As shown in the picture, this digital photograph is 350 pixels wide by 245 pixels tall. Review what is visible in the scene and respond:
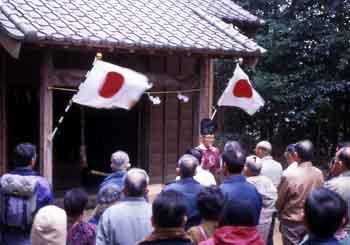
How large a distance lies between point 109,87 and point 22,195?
3.38m

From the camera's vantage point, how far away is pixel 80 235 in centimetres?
409

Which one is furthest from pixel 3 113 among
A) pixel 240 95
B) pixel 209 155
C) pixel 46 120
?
pixel 240 95

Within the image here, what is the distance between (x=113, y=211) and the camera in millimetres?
3930

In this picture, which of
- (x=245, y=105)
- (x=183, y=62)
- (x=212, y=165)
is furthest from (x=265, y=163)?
(x=183, y=62)

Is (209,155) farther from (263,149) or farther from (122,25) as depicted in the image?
(122,25)

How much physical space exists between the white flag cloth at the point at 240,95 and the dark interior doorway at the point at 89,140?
2.41 metres

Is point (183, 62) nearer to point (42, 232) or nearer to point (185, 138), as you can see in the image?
point (185, 138)

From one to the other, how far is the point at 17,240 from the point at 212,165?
367 centimetres

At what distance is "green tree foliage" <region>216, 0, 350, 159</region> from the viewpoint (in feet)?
47.9

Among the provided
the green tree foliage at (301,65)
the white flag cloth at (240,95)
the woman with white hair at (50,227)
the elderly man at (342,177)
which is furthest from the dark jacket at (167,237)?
the green tree foliage at (301,65)

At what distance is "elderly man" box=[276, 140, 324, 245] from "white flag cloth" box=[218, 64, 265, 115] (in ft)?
12.0

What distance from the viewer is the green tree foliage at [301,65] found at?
14594 millimetres

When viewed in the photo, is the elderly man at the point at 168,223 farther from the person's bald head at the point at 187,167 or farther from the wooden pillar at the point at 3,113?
the wooden pillar at the point at 3,113

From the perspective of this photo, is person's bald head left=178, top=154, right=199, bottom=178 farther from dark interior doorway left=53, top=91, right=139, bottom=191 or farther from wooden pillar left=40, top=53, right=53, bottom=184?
dark interior doorway left=53, top=91, right=139, bottom=191
